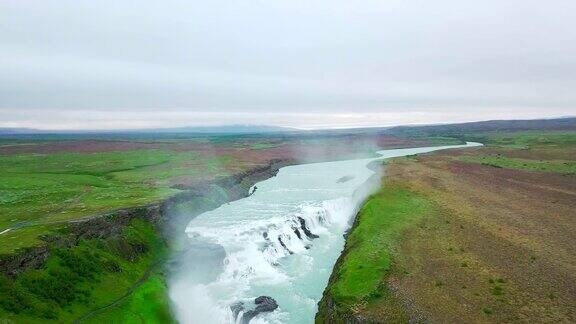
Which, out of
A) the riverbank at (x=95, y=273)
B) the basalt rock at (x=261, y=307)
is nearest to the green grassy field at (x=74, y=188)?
the riverbank at (x=95, y=273)

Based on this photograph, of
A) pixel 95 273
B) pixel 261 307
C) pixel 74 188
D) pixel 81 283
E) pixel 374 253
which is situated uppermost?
pixel 74 188

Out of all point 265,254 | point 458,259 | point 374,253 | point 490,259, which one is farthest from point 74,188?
point 490,259

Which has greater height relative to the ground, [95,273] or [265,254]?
[95,273]

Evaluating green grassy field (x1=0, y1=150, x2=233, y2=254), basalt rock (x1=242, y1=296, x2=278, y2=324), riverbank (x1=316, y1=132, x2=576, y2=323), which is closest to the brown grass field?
riverbank (x1=316, y1=132, x2=576, y2=323)

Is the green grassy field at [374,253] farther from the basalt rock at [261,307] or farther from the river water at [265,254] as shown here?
the basalt rock at [261,307]

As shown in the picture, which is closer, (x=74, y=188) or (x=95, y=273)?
(x=95, y=273)

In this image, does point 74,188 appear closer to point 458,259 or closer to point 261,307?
point 261,307

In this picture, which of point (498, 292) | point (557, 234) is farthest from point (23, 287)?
point (557, 234)
